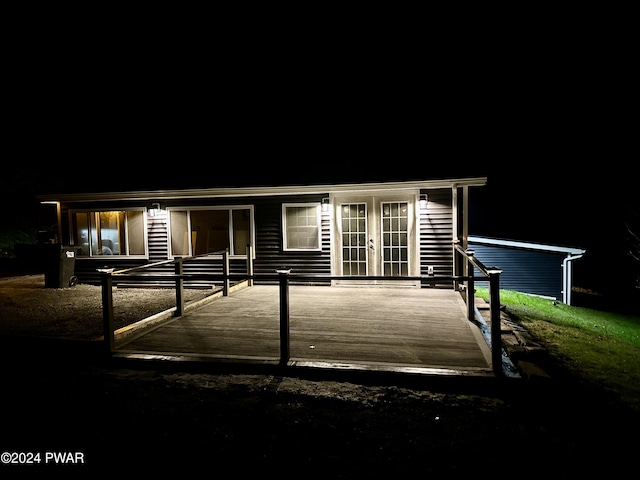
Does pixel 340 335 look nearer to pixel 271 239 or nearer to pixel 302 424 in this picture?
pixel 302 424

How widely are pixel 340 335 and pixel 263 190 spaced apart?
15.1ft

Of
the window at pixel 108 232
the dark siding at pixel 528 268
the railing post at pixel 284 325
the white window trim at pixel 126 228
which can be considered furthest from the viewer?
the dark siding at pixel 528 268

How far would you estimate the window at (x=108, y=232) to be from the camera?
32.9 ft

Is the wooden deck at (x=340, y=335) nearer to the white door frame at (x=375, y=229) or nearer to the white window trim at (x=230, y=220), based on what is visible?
the white door frame at (x=375, y=229)

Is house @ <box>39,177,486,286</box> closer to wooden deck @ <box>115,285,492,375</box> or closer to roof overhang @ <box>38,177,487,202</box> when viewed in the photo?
roof overhang @ <box>38,177,487,202</box>

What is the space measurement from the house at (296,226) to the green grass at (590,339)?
2.18 metres

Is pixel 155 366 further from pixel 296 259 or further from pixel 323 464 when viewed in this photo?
pixel 296 259

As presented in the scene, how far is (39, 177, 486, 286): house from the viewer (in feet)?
27.2

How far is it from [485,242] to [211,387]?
441 inches

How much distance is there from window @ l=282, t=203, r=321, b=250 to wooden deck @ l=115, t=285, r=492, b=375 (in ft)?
6.84

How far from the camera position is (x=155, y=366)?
4.28 m

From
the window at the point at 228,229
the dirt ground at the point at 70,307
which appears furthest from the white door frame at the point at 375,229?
the dirt ground at the point at 70,307

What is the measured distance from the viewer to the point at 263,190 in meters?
8.59

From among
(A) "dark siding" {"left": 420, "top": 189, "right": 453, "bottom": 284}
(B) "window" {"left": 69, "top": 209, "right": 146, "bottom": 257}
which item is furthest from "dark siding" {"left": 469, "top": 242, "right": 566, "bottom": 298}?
(B) "window" {"left": 69, "top": 209, "right": 146, "bottom": 257}
